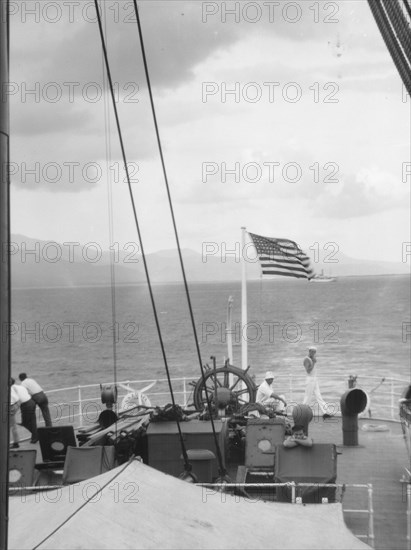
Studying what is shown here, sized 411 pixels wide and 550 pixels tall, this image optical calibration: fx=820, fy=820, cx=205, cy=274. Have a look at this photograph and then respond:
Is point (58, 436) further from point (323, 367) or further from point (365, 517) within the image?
point (323, 367)

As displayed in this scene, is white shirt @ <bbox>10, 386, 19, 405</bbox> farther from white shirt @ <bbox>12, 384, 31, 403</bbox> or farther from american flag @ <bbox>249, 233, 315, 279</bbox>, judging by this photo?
american flag @ <bbox>249, 233, 315, 279</bbox>

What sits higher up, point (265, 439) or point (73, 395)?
point (265, 439)

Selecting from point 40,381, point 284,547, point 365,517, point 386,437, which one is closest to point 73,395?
point 40,381

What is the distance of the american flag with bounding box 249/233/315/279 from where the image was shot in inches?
714

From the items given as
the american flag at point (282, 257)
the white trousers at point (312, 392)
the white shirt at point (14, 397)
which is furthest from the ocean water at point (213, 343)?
the white shirt at point (14, 397)

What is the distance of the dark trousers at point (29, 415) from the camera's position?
47.2 ft

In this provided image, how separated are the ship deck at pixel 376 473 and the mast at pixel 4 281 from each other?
646cm

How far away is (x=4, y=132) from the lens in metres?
4.03

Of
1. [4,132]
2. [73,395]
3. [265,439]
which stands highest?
[4,132]

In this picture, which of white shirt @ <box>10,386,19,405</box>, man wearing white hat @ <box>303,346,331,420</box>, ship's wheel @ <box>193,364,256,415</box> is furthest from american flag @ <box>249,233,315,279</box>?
white shirt @ <box>10,386,19,405</box>

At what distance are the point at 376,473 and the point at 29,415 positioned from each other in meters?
6.16

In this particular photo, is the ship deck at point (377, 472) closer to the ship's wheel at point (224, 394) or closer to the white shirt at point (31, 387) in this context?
the ship's wheel at point (224, 394)

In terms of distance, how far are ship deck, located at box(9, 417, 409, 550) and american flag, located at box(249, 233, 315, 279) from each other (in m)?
3.35

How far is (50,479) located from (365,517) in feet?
13.9
